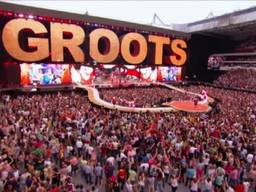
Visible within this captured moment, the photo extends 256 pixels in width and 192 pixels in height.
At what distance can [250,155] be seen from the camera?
10.5 metres

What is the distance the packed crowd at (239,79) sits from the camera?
36.1 m

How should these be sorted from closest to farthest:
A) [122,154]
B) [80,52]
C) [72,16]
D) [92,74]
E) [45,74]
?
[122,154]
[45,74]
[72,16]
[80,52]
[92,74]

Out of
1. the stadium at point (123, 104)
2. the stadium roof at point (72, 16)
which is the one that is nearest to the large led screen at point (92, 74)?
the stadium at point (123, 104)

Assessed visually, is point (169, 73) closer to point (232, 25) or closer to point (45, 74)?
point (232, 25)

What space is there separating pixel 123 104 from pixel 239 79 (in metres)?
24.2

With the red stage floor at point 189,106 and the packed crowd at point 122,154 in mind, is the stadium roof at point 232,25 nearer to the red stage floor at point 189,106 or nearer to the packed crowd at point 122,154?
the red stage floor at point 189,106

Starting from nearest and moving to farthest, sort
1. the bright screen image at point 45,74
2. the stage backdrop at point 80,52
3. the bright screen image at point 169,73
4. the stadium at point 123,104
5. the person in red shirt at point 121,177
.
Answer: the person in red shirt at point 121,177 → the stadium at point 123,104 → the stage backdrop at point 80,52 → the bright screen image at point 45,74 → the bright screen image at point 169,73

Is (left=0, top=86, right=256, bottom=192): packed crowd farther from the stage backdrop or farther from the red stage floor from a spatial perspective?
the stage backdrop

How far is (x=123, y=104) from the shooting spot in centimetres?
2045

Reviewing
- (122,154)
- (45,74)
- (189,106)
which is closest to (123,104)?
(189,106)

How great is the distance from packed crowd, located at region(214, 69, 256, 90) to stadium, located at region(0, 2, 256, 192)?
18 cm

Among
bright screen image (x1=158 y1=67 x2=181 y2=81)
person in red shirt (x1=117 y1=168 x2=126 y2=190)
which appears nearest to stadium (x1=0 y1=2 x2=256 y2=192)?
person in red shirt (x1=117 y1=168 x2=126 y2=190)

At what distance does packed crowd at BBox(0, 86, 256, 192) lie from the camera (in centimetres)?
827

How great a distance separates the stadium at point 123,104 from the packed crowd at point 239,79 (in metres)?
0.18
